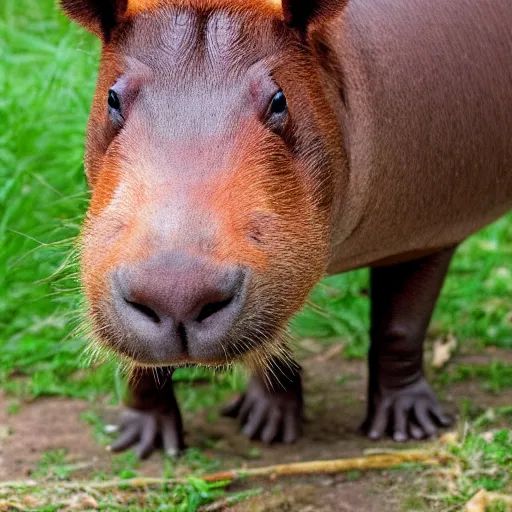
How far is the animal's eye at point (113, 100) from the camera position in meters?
3.27

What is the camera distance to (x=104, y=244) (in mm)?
3037

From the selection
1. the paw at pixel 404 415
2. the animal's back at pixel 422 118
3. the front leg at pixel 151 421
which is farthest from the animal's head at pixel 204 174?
the paw at pixel 404 415

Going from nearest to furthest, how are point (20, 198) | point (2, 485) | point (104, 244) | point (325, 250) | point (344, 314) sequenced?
point (104, 244) → point (325, 250) → point (2, 485) → point (20, 198) → point (344, 314)

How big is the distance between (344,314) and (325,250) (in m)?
2.31

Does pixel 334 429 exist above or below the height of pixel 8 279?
below

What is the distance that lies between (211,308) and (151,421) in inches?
66.1

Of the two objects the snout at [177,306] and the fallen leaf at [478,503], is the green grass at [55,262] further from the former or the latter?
the snout at [177,306]

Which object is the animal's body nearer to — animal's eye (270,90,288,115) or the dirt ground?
animal's eye (270,90,288,115)

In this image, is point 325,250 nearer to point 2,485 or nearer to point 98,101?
point 98,101

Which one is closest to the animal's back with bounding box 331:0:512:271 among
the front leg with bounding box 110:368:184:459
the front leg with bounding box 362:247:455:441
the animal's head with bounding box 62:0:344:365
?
the front leg with bounding box 362:247:455:441

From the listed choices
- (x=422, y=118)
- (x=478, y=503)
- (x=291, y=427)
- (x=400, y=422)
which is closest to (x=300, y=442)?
(x=291, y=427)

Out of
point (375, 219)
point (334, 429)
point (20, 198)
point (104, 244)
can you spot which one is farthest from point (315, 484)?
point (20, 198)

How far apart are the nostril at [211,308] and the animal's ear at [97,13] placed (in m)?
1.03

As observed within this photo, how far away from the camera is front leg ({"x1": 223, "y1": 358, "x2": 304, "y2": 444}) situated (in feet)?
15.1
